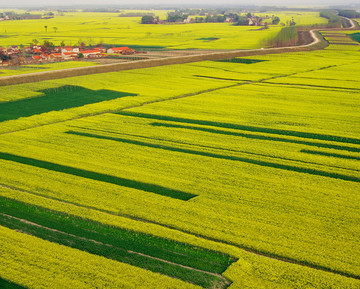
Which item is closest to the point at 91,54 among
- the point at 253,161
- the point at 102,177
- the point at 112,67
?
the point at 112,67

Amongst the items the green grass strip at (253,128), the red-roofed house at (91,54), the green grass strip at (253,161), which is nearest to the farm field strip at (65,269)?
the green grass strip at (253,161)

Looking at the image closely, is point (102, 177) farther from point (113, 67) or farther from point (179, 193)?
point (113, 67)

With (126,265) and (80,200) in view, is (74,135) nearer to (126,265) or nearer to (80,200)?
(80,200)

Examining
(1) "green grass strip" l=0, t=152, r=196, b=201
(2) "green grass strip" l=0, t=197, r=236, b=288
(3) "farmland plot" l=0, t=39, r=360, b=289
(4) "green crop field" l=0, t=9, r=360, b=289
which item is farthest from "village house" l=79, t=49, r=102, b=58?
(2) "green grass strip" l=0, t=197, r=236, b=288

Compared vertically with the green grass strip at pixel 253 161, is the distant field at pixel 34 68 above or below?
above

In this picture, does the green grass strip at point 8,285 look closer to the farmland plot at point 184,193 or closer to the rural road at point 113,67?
the farmland plot at point 184,193

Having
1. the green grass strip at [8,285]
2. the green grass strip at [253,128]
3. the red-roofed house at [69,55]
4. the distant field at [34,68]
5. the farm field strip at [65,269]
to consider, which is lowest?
the green grass strip at [8,285]
